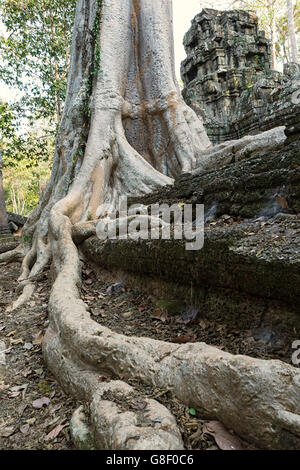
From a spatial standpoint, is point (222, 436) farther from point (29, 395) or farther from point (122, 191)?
point (122, 191)

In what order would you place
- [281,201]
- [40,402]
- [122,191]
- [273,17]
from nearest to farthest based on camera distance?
[40,402]
[281,201]
[122,191]
[273,17]

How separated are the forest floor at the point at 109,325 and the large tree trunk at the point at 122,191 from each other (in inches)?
3.1

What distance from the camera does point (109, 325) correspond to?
229cm

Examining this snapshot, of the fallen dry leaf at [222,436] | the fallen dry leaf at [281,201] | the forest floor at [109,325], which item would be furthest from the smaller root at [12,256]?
the fallen dry leaf at [222,436]

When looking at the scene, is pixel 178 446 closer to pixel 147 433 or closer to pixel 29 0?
pixel 147 433

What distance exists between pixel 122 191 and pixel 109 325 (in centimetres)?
246

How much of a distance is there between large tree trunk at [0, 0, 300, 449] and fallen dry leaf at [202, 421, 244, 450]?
1.3 inches

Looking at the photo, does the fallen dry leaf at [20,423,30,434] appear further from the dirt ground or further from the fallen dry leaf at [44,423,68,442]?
the fallen dry leaf at [44,423,68,442]

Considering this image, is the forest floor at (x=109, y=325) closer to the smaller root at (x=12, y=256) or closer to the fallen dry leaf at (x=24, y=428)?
the fallen dry leaf at (x=24, y=428)

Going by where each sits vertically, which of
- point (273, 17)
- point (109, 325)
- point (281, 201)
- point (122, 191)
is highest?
point (273, 17)

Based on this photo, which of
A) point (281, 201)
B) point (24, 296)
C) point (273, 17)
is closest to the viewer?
point (281, 201)

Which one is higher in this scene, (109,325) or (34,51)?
(34,51)

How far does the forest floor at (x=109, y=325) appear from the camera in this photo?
3.96 ft

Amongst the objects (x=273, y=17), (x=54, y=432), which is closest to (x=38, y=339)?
(x=54, y=432)
